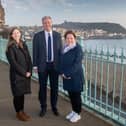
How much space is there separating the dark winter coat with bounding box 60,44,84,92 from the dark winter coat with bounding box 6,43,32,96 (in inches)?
27.5

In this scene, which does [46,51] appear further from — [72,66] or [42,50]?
[72,66]

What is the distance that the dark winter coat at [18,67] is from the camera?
5.82m

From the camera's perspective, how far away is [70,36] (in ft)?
18.6

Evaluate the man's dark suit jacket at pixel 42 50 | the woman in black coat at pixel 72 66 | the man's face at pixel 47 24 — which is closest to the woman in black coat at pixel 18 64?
Result: the man's dark suit jacket at pixel 42 50

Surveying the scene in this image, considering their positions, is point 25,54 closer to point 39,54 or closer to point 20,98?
point 39,54

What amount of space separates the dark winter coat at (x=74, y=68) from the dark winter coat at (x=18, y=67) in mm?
699

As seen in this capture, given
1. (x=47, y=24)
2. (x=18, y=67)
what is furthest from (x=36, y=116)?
(x=47, y=24)

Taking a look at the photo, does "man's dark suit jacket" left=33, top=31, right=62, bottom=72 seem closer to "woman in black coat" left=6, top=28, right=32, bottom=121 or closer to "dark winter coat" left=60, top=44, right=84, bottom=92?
"woman in black coat" left=6, top=28, right=32, bottom=121

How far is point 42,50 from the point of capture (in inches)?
237

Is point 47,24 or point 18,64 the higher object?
point 47,24

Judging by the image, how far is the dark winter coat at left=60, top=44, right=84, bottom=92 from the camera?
5605mm

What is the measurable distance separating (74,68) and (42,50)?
0.76 meters

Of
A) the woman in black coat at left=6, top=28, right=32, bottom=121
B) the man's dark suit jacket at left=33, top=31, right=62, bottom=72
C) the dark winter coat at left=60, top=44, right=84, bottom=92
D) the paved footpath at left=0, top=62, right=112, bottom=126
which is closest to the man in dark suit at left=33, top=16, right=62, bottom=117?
the man's dark suit jacket at left=33, top=31, right=62, bottom=72

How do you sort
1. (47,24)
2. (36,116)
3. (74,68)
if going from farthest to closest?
(36,116) < (47,24) < (74,68)
